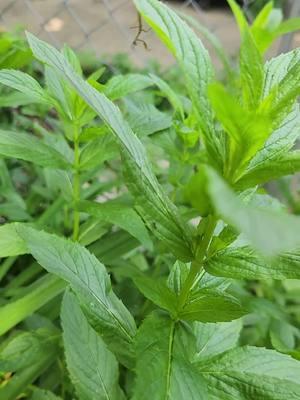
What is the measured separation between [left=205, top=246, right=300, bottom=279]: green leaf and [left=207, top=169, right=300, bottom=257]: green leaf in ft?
0.77

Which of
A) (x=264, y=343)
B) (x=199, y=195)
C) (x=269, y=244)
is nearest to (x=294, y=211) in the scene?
(x=264, y=343)

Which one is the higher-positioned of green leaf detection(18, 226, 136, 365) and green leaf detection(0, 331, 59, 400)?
green leaf detection(18, 226, 136, 365)

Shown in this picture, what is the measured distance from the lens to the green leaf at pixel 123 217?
856mm

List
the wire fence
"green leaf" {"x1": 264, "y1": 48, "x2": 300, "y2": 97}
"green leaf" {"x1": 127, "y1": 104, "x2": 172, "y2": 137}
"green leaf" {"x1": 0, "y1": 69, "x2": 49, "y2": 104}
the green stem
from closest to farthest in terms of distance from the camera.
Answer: "green leaf" {"x1": 264, "y1": 48, "x2": 300, "y2": 97} < "green leaf" {"x1": 0, "y1": 69, "x2": 49, "y2": 104} < "green leaf" {"x1": 127, "y1": 104, "x2": 172, "y2": 137} < the green stem < the wire fence

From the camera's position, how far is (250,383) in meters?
0.65

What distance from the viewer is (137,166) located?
559mm

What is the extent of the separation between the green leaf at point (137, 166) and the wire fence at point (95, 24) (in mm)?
2596

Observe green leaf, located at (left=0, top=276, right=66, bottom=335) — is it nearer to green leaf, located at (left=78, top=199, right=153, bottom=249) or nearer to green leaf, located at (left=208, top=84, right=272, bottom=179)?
green leaf, located at (left=78, top=199, right=153, bottom=249)

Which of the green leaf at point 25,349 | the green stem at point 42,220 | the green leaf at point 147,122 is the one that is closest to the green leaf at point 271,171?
the green leaf at point 147,122

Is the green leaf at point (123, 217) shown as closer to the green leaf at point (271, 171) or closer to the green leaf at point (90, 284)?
the green leaf at point (90, 284)

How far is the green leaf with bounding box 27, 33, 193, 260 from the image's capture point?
531mm

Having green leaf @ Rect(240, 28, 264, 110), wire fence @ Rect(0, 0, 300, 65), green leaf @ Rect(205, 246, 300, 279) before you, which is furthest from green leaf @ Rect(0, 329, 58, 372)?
wire fence @ Rect(0, 0, 300, 65)

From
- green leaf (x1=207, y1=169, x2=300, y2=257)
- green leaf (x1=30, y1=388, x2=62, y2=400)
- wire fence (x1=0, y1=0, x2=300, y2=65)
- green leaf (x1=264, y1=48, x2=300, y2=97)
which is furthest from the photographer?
wire fence (x1=0, y1=0, x2=300, y2=65)

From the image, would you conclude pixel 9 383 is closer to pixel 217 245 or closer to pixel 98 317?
pixel 98 317
